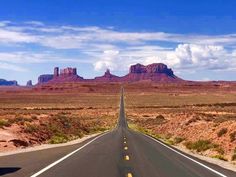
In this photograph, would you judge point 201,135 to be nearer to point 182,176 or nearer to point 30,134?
point 30,134

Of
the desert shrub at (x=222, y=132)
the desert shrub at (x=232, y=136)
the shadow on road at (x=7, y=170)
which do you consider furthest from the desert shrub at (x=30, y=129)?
the shadow on road at (x=7, y=170)

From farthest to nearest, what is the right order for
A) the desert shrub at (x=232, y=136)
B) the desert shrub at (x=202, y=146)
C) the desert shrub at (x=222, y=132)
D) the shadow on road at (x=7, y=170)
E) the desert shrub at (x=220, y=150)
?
the desert shrub at (x=222, y=132), the desert shrub at (x=202, y=146), the desert shrub at (x=232, y=136), the desert shrub at (x=220, y=150), the shadow on road at (x=7, y=170)

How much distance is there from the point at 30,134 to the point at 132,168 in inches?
687

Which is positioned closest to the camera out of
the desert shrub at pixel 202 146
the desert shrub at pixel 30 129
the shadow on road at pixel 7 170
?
the shadow on road at pixel 7 170

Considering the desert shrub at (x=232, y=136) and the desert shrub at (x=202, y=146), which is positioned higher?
the desert shrub at (x=232, y=136)

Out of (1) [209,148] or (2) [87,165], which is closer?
(2) [87,165]

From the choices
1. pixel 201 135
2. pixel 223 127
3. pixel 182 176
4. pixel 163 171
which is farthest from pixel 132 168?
pixel 201 135

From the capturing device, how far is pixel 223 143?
27.4m

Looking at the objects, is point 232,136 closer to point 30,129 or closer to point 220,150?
point 220,150

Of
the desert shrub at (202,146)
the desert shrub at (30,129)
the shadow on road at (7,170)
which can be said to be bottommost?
the desert shrub at (202,146)

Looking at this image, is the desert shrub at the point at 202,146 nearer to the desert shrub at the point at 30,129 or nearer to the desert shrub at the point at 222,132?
the desert shrub at the point at 222,132

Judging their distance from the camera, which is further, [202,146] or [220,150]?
[202,146]

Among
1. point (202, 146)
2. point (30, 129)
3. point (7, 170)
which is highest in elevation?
point (30, 129)

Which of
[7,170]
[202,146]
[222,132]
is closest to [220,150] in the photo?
[202,146]
